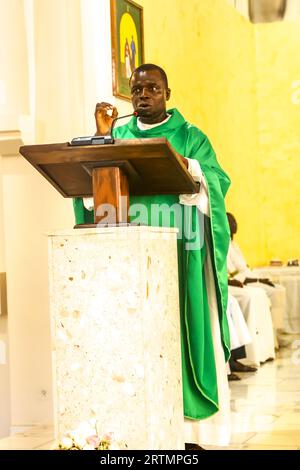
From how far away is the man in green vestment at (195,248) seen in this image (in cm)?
414

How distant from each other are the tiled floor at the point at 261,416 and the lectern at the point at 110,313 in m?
0.73

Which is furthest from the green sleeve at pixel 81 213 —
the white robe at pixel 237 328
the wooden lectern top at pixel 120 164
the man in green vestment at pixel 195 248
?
the white robe at pixel 237 328

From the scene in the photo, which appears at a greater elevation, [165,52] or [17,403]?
[165,52]

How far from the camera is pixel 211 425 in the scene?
4285 mm

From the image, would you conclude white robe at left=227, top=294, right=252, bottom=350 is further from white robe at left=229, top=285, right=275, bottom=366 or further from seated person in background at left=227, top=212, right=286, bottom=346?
seated person in background at left=227, top=212, right=286, bottom=346

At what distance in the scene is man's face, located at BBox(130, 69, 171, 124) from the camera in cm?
401

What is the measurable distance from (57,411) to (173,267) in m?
0.78

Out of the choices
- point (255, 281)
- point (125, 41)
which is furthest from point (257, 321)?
point (125, 41)

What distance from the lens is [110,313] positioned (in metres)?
3.21

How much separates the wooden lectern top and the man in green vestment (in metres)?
0.42

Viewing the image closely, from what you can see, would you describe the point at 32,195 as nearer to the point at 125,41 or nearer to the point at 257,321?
the point at 125,41

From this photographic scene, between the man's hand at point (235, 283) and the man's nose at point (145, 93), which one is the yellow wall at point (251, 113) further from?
the man's nose at point (145, 93)
